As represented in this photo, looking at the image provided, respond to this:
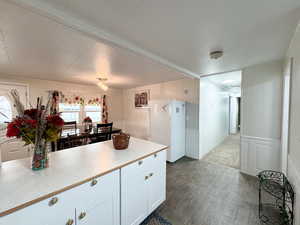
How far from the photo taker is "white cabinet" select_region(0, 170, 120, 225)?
0.75 m

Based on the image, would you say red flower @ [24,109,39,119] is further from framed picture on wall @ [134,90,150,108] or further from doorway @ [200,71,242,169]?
framed picture on wall @ [134,90,150,108]

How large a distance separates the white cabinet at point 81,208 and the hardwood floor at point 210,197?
36.0 inches

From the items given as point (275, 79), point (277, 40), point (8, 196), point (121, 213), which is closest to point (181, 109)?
point (275, 79)

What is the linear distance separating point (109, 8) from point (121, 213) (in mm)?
2004

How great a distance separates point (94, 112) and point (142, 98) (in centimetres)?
192

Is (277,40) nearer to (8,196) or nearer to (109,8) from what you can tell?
(109,8)

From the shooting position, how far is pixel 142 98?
15.6ft

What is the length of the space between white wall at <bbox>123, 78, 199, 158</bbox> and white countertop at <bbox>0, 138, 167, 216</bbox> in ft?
7.62

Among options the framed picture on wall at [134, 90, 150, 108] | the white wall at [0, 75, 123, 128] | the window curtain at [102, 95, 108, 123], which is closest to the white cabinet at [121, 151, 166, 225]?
the framed picture on wall at [134, 90, 150, 108]

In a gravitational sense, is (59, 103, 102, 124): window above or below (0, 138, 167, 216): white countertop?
above

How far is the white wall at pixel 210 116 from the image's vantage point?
3.52 m

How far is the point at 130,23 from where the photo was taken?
1.34 metres

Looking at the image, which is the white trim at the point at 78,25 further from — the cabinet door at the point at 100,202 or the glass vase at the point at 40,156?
the cabinet door at the point at 100,202

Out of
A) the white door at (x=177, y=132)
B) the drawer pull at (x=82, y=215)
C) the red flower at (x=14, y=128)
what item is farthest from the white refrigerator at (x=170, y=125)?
the red flower at (x=14, y=128)
